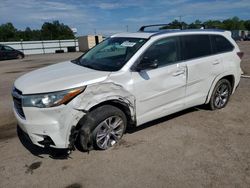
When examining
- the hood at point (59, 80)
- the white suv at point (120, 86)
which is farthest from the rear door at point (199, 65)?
the hood at point (59, 80)

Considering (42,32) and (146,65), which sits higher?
(42,32)

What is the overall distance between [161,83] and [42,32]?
9394 centimetres

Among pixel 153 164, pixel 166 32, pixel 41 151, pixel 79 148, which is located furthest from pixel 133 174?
pixel 166 32

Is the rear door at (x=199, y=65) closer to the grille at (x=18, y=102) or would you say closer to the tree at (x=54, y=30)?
the grille at (x=18, y=102)

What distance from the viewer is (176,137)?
438 cm

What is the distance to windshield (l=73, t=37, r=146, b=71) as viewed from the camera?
4121 mm

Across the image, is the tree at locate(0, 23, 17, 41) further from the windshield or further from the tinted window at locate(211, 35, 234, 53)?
the tinted window at locate(211, 35, 234, 53)

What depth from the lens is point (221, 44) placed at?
5.42 m

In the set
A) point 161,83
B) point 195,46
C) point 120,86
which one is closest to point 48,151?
point 120,86

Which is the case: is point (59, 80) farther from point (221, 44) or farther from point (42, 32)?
point (42, 32)

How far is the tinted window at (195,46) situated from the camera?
4.72 m

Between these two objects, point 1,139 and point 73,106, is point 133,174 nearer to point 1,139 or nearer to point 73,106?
point 73,106

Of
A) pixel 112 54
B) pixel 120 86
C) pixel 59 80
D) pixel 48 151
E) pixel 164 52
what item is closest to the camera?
pixel 59 80

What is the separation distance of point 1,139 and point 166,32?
11.3 feet
